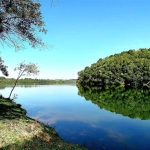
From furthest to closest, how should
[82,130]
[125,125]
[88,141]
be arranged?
1. [125,125]
2. [82,130]
3. [88,141]

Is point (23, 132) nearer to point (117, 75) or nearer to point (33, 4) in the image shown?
point (33, 4)

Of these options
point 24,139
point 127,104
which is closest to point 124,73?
point 127,104

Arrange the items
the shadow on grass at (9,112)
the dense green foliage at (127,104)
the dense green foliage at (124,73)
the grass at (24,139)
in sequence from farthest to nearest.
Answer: the dense green foliage at (124,73) → the dense green foliage at (127,104) → the shadow on grass at (9,112) → the grass at (24,139)

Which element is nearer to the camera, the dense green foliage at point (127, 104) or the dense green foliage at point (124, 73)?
the dense green foliage at point (127, 104)

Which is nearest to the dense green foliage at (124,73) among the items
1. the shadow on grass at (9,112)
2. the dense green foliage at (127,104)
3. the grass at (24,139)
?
the dense green foliage at (127,104)

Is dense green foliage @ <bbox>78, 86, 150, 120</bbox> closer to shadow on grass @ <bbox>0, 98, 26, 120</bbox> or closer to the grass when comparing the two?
shadow on grass @ <bbox>0, 98, 26, 120</bbox>

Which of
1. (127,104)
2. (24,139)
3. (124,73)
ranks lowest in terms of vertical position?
(127,104)

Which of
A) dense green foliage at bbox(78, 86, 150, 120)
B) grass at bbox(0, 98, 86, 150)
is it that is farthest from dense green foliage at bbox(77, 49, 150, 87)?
grass at bbox(0, 98, 86, 150)

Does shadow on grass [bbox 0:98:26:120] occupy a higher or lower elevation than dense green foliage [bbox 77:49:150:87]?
lower

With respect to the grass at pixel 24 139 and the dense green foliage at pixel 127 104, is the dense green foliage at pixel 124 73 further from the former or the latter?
the grass at pixel 24 139

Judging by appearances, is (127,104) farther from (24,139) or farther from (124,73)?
(124,73)

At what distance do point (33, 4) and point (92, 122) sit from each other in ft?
67.8

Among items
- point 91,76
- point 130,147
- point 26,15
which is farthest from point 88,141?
point 91,76

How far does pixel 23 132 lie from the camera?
17828mm
